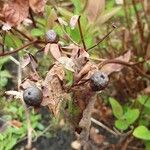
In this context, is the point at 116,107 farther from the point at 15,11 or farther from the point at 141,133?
the point at 15,11

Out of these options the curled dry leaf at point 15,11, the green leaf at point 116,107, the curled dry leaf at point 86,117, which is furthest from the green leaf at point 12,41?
the green leaf at point 116,107

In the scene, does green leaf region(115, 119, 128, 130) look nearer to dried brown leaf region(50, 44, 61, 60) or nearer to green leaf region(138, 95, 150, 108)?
green leaf region(138, 95, 150, 108)

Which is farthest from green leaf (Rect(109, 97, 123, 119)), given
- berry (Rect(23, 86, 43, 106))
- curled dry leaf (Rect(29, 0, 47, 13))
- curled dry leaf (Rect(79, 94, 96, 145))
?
berry (Rect(23, 86, 43, 106))

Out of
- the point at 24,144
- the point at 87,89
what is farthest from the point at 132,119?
the point at 87,89

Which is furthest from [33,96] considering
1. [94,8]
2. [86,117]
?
[94,8]

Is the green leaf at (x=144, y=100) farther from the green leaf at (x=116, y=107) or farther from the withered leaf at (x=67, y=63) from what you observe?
the withered leaf at (x=67, y=63)

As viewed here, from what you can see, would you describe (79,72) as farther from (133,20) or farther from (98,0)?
(133,20)
